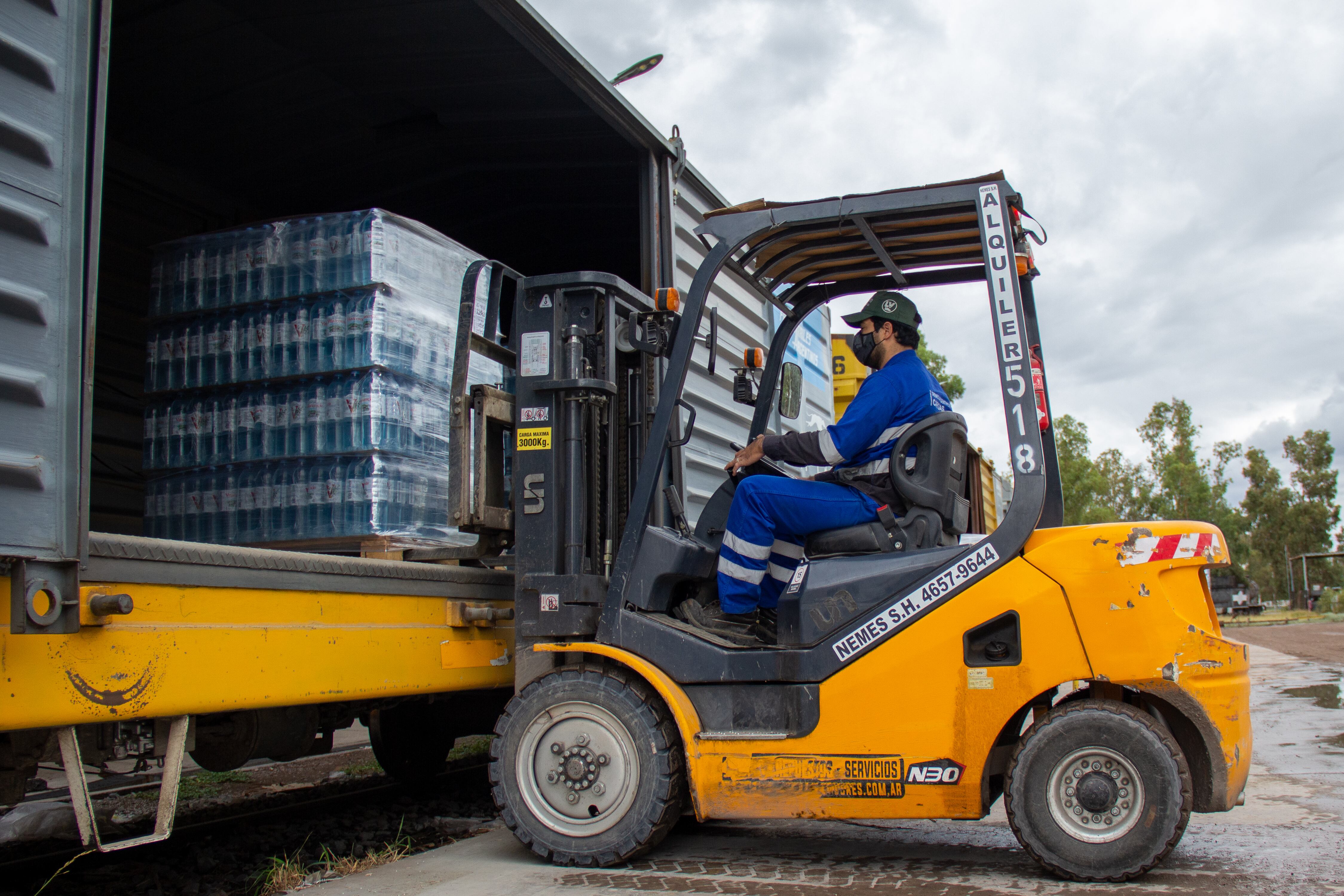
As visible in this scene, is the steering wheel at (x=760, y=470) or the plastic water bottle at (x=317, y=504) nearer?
the steering wheel at (x=760, y=470)

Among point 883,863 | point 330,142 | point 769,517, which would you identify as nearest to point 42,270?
point 769,517

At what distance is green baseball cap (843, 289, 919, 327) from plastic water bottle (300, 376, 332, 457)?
6.79 ft

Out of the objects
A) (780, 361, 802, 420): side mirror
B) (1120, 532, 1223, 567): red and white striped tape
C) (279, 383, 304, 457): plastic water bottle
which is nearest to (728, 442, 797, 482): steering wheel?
(780, 361, 802, 420): side mirror

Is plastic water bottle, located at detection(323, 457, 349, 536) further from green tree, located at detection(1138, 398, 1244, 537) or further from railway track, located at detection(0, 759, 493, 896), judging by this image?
green tree, located at detection(1138, 398, 1244, 537)

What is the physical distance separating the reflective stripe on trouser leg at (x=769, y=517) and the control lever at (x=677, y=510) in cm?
51

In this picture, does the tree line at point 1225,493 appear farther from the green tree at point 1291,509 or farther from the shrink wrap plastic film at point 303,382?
the shrink wrap plastic film at point 303,382

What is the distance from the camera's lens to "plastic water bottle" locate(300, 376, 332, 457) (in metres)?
4.32

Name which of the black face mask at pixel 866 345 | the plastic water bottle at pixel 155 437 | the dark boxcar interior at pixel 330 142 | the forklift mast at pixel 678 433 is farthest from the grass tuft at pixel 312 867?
the dark boxcar interior at pixel 330 142

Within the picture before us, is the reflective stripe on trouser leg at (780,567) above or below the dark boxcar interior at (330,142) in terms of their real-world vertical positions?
below

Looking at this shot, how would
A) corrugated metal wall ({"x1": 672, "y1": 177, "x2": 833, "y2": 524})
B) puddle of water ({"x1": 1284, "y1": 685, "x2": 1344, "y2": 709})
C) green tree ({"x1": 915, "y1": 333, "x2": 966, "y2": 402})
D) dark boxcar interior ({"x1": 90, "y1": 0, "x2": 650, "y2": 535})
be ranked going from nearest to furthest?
1. dark boxcar interior ({"x1": 90, "y1": 0, "x2": 650, "y2": 535})
2. corrugated metal wall ({"x1": 672, "y1": 177, "x2": 833, "y2": 524})
3. puddle of water ({"x1": 1284, "y1": 685, "x2": 1344, "y2": 709})
4. green tree ({"x1": 915, "y1": 333, "x2": 966, "y2": 402})

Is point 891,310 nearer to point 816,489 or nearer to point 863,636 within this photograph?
point 816,489

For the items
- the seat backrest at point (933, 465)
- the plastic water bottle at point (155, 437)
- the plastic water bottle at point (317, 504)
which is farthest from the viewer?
the plastic water bottle at point (155, 437)

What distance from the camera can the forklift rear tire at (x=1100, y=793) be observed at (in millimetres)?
3256

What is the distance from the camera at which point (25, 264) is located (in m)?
2.44
